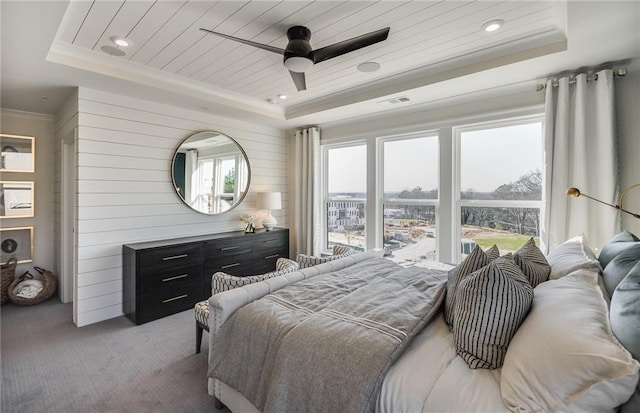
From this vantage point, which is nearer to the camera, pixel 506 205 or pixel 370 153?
pixel 506 205

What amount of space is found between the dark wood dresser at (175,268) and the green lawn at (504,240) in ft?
9.55

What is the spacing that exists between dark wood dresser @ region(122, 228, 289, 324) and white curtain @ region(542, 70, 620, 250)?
3.47 meters

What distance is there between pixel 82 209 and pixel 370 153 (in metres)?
3.53

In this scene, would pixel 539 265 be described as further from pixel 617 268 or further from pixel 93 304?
pixel 93 304

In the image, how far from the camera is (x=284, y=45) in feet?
8.38

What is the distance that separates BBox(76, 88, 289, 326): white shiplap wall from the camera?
10.1ft

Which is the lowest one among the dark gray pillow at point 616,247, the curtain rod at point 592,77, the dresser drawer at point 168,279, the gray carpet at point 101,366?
the gray carpet at point 101,366

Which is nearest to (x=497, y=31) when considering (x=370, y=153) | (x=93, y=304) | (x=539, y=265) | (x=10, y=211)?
(x=539, y=265)

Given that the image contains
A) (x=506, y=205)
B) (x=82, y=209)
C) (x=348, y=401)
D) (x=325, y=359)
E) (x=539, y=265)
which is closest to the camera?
(x=348, y=401)

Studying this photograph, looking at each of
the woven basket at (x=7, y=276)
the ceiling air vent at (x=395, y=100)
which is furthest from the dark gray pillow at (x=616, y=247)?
the woven basket at (x=7, y=276)

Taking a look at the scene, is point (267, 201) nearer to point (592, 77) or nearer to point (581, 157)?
point (581, 157)

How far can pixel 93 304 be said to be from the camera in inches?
125

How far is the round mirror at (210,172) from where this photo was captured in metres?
3.87

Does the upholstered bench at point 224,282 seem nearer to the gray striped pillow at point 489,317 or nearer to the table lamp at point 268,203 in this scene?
the gray striped pillow at point 489,317
